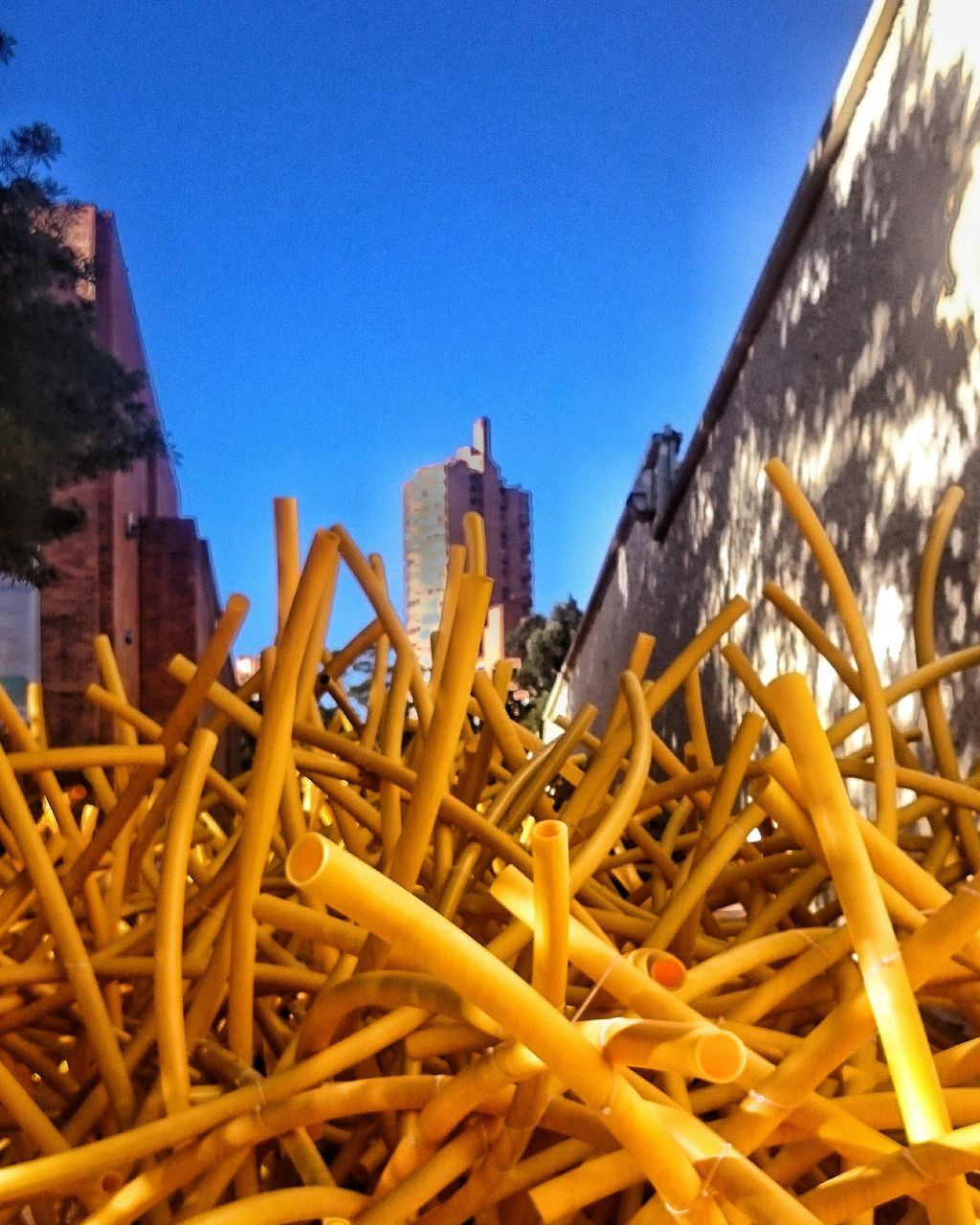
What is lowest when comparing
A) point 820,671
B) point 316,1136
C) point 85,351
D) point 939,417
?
point 316,1136

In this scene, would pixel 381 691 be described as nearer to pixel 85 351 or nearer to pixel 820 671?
pixel 820 671

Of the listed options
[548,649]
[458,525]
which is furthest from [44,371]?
[458,525]

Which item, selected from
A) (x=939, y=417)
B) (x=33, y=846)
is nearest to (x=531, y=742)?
(x=33, y=846)

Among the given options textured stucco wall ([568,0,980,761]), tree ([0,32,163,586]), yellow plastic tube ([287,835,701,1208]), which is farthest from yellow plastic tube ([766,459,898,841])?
tree ([0,32,163,586])

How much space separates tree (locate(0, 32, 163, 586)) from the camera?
3352mm

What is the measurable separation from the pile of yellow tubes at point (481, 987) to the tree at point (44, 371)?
10.6 ft

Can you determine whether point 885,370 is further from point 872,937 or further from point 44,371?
point 44,371

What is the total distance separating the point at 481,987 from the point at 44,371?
4.04 meters

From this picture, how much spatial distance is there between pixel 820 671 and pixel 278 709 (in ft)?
3.68

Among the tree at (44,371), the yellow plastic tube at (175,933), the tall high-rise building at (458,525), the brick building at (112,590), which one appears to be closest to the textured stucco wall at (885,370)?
the yellow plastic tube at (175,933)

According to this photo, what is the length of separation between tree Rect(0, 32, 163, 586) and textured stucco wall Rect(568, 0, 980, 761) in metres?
2.47

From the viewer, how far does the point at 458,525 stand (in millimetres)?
8969

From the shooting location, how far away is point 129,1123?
0.49 feet

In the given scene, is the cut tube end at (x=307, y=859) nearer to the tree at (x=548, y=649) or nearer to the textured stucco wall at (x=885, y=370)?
the textured stucco wall at (x=885, y=370)
